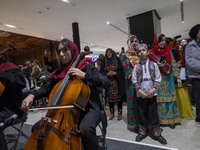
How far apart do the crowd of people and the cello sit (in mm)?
104

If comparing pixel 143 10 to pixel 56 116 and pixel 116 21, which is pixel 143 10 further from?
pixel 56 116

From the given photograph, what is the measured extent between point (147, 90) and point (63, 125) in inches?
51.0

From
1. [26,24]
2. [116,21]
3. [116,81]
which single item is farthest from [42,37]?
[116,81]

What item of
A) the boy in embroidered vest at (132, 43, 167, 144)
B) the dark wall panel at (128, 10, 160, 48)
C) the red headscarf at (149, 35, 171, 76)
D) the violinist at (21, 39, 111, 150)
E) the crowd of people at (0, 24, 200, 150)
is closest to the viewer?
the violinist at (21, 39, 111, 150)

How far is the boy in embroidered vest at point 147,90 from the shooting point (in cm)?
186

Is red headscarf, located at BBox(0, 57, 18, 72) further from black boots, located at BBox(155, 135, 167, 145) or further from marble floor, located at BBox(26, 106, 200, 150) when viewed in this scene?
black boots, located at BBox(155, 135, 167, 145)

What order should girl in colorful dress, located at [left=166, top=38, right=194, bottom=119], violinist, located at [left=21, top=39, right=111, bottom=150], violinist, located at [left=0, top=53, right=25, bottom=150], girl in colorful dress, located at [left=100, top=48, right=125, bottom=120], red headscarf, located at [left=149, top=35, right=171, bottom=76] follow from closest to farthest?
violinist, located at [left=21, top=39, right=111, bottom=150]
violinist, located at [left=0, top=53, right=25, bottom=150]
red headscarf, located at [left=149, top=35, right=171, bottom=76]
girl in colorful dress, located at [left=166, top=38, right=194, bottom=119]
girl in colorful dress, located at [left=100, top=48, right=125, bottom=120]

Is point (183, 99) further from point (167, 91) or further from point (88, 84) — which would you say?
point (88, 84)

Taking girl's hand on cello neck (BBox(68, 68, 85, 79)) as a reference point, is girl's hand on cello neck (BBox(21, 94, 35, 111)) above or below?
below

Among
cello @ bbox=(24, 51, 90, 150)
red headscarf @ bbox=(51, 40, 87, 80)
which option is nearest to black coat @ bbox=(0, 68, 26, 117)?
red headscarf @ bbox=(51, 40, 87, 80)

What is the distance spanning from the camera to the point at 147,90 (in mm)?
1872

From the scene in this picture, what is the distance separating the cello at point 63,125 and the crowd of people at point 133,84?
104mm

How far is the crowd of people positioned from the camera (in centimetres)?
125

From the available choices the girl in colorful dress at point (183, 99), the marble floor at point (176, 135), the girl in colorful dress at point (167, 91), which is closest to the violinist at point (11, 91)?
the marble floor at point (176, 135)
